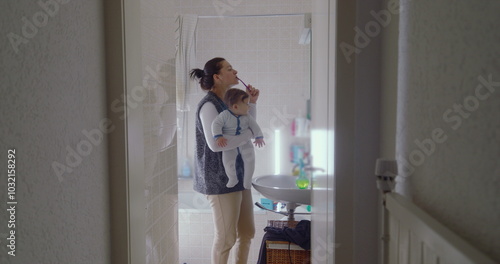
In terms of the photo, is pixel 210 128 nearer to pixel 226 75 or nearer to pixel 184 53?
pixel 226 75

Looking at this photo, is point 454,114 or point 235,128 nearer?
point 454,114

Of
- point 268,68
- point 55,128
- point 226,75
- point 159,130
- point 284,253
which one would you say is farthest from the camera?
point 268,68

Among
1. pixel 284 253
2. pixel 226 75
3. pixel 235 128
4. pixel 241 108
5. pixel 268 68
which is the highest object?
pixel 268 68

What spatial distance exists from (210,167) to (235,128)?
0.77 feet

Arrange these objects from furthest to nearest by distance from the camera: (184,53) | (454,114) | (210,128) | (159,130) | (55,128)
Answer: (184,53) < (210,128) < (159,130) < (55,128) < (454,114)

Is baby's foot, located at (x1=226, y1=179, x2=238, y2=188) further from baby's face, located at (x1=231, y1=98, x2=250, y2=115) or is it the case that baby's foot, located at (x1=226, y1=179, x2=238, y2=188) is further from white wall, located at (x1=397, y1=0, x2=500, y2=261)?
white wall, located at (x1=397, y1=0, x2=500, y2=261)

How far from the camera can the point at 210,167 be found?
1.81m

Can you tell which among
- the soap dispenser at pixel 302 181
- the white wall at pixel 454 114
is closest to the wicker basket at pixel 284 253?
the soap dispenser at pixel 302 181

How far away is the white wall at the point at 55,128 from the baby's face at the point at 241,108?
3.36 ft

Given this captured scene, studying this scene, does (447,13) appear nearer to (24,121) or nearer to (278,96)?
(24,121)

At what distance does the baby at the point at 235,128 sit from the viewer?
1.78m

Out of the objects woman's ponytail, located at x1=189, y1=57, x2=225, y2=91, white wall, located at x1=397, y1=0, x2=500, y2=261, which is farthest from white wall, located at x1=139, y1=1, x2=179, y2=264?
white wall, located at x1=397, y1=0, x2=500, y2=261

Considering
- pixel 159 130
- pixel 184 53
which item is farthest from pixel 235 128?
pixel 184 53

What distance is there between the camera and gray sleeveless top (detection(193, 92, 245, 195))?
179 centimetres
